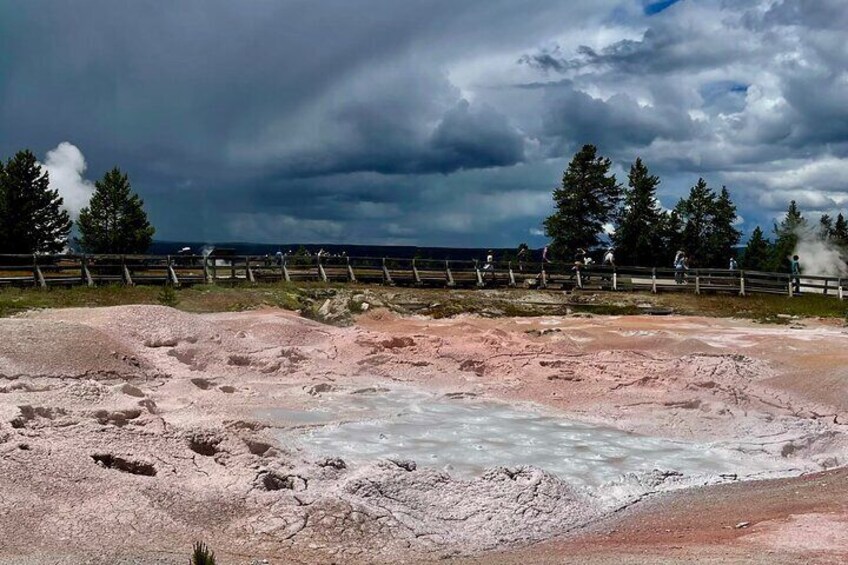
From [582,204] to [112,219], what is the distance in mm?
35605

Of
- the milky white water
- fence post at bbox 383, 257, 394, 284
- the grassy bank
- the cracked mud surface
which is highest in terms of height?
fence post at bbox 383, 257, 394, 284

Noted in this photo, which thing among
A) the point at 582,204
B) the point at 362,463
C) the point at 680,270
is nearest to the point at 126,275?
the point at 362,463

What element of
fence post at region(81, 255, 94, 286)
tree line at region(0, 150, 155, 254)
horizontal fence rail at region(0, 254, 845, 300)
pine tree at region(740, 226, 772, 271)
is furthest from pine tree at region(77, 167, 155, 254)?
pine tree at region(740, 226, 772, 271)

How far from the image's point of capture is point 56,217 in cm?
5784

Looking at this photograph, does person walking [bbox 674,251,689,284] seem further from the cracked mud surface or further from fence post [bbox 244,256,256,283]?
fence post [bbox 244,256,256,283]

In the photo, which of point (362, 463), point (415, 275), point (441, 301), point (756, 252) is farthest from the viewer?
point (756, 252)

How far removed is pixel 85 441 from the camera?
9.12 metres

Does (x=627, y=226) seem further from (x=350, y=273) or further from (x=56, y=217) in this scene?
(x=56, y=217)

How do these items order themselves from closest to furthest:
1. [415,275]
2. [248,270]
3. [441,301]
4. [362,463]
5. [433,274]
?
1. [362,463]
2. [441,301]
3. [248,270]
4. [415,275]
5. [433,274]

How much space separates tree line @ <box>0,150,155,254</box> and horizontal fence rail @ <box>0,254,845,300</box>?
912 inches

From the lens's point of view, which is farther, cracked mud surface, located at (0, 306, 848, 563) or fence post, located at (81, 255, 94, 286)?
fence post, located at (81, 255, 94, 286)

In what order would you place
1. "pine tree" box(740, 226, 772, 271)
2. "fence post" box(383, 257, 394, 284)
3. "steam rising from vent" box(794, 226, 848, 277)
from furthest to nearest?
"pine tree" box(740, 226, 772, 271) < "steam rising from vent" box(794, 226, 848, 277) < "fence post" box(383, 257, 394, 284)

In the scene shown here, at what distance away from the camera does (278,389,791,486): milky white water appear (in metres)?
11.2

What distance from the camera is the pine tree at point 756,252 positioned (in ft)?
201
